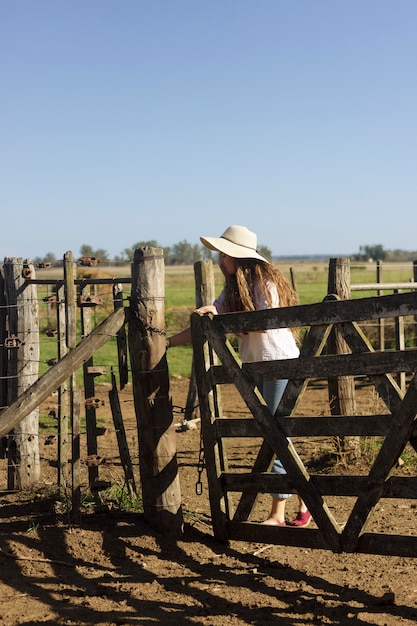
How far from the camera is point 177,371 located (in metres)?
16.9

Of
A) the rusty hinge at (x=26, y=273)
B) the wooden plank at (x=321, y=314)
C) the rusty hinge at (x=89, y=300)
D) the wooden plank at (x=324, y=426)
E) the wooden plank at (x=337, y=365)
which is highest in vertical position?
the rusty hinge at (x=26, y=273)

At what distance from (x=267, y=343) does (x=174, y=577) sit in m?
1.64

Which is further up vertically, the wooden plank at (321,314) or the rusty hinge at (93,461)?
the wooden plank at (321,314)

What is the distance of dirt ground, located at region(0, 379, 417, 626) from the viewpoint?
4.63 m

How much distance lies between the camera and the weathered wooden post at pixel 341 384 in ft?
27.2

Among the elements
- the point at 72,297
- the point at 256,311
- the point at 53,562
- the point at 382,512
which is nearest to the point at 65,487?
the point at 53,562

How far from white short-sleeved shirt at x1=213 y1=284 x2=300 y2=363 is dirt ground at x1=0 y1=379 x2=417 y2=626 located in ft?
4.25

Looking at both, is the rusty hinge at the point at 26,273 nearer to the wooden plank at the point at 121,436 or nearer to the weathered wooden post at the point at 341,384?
the wooden plank at the point at 121,436

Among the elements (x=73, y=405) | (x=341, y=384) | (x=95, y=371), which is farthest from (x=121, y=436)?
(x=341, y=384)

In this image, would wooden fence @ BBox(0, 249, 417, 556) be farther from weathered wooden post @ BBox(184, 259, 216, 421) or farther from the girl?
weathered wooden post @ BBox(184, 259, 216, 421)

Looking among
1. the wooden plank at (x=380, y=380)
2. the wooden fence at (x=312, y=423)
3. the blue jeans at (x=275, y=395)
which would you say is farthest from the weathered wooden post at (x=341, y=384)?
the wooden plank at (x=380, y=380)

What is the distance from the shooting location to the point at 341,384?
27.1 ft

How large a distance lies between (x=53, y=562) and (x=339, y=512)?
2.52 m

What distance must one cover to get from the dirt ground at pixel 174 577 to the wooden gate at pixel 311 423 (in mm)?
240
